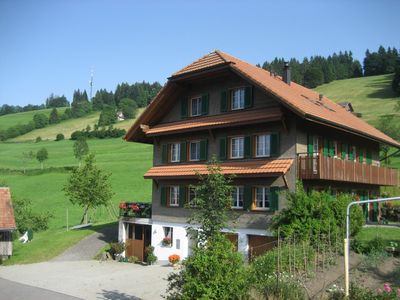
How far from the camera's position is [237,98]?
1078 inches

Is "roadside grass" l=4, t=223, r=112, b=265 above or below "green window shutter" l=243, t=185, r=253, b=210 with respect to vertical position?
below

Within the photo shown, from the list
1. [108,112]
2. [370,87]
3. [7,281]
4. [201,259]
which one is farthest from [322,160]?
[108,112]

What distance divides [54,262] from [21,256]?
3.41 m

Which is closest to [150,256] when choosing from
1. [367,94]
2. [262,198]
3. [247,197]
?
[247,197]

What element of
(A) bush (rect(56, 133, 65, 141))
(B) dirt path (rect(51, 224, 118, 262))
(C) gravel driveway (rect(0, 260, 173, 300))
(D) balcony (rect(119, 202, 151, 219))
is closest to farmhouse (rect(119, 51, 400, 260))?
(D) balcony (rect(119, 202, 151, 219))

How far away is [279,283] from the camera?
14297 millimetres

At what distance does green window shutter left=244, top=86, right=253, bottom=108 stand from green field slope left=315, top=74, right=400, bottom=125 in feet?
178

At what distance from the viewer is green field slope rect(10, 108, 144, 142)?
125375 millimetres

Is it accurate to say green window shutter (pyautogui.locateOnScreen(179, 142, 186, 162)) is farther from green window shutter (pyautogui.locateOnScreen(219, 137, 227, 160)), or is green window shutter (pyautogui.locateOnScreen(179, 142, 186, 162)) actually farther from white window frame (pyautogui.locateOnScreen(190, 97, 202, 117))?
green window shutter (pyautogui.locateOnScreen(219, 137, 227, 160))

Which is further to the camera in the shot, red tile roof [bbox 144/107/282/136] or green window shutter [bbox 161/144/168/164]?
green window shutter [bbox 161/144/168/164]

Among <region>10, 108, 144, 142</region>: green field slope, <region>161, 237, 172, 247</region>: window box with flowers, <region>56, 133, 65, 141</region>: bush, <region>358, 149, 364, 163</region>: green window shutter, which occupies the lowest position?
<region>161, 237, 172, 247</region>: window box with flowers

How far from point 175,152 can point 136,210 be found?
17.5ft

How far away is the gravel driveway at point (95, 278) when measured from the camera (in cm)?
2125

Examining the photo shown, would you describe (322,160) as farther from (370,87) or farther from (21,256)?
(370,87)
